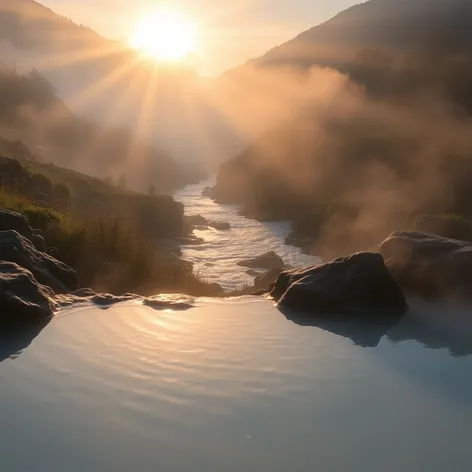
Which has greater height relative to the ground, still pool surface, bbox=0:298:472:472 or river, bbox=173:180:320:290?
still pool surface, bbox=0:298:472:472

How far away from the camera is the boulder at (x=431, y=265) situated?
9.78m

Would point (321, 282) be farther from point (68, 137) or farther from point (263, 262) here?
point (68, 137)

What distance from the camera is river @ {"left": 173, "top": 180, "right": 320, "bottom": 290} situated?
87.1 ft

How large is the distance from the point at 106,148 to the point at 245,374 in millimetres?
113926

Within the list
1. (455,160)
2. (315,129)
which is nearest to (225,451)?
(455,160)

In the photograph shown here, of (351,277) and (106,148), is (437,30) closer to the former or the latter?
(106,148)

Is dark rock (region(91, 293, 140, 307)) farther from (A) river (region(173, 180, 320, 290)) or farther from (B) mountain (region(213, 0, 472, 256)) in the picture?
(B) mountain (region(213, 0, 472, 256))

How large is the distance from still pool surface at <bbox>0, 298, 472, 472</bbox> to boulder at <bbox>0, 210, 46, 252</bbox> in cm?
346

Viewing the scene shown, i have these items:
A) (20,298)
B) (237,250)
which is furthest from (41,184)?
(20,298)

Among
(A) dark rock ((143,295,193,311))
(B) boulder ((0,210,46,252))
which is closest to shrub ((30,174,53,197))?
(B) boulder ((0,210,46,252))

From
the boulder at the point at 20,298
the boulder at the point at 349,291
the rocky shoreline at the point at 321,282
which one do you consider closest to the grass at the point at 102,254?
the rocky shoreline at the point at 321,282

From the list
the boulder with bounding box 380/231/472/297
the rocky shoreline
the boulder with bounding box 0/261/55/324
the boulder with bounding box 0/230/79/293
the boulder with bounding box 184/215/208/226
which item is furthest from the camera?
the boulder with bounding box 184/215/208/226

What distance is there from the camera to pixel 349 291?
28.7 ft

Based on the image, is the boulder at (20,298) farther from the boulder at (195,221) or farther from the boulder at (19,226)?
the boulder at (195,221)
